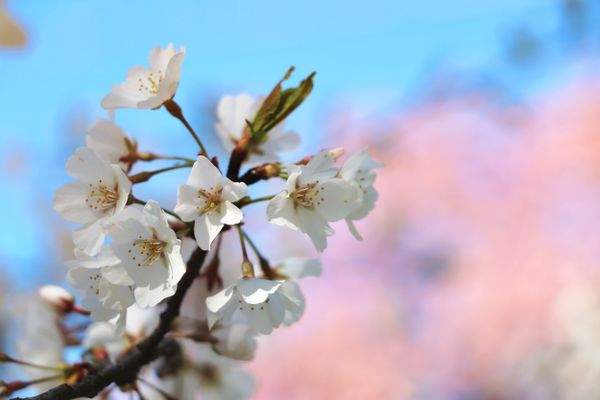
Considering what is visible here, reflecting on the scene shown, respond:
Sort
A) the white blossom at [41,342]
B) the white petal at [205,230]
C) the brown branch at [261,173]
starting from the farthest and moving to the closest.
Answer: the white blossom at [41,342] → the brown branch at [261,173] → the white petal at [205,230]

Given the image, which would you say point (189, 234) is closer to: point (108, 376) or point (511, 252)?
point (108, 376)

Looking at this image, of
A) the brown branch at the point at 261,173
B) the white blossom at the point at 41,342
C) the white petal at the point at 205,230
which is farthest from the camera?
the white blossom at the point at 41,342

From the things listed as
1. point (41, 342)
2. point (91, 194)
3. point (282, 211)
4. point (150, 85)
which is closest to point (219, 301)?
point (282, 211)

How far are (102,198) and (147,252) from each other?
0.42ft

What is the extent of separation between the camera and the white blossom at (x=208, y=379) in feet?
4.08

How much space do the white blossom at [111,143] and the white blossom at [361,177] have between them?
383 millimetres

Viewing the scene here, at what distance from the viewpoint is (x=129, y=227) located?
91 centimetres

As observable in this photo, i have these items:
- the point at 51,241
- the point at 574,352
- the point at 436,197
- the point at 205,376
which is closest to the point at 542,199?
the point at 436,197

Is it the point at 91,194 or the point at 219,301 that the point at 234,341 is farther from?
the point at 91,194

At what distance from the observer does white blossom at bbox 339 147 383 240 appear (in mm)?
987

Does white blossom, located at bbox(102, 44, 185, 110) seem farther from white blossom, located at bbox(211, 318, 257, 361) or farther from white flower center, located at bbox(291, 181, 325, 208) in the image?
white blossom, located at bbox(211, 318, 257, 361)

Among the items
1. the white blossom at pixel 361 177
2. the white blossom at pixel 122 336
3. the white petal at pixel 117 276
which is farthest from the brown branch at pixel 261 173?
the white blossom at pixel 122 336

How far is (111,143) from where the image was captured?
108 cm

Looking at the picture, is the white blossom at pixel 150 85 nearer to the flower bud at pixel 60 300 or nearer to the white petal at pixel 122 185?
the white petal at pixel 122 185
